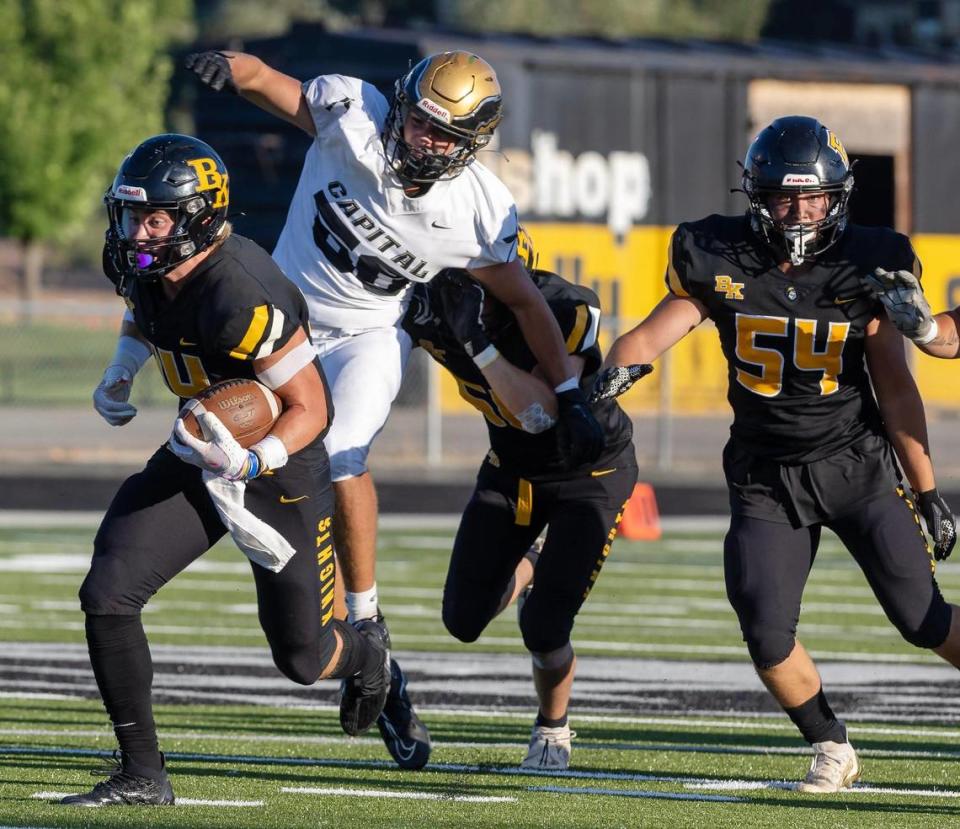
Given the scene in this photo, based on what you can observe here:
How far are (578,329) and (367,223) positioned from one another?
2.40 ft

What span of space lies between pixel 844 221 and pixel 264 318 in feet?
5.34

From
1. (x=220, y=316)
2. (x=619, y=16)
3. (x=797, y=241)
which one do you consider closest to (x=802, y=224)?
(x=797, y=241)

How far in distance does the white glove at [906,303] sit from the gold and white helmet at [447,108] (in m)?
1.32

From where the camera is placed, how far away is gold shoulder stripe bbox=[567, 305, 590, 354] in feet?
20.7

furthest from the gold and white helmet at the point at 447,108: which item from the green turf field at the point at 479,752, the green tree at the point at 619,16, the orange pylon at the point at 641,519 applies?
the green tree at the point at 619,16

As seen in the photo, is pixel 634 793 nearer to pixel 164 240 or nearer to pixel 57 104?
pixel 164 240

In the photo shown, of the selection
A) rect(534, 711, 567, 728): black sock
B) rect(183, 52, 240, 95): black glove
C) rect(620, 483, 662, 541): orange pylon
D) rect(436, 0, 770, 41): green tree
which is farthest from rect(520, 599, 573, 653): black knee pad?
rect(436, 0, 770, 41): green tree

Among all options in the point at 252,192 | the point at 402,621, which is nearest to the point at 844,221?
the point at 402,621

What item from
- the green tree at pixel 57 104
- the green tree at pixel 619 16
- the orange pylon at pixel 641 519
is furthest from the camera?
the green tree at pixel 619 16

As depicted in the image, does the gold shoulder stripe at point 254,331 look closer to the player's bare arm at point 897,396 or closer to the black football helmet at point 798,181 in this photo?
the black football helmet at point 798,181

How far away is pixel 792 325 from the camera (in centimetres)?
555

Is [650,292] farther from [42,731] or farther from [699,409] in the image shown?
[42,731]

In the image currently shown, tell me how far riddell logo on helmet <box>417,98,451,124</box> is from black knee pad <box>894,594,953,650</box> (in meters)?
1.93

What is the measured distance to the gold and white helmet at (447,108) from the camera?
5.95 meters
